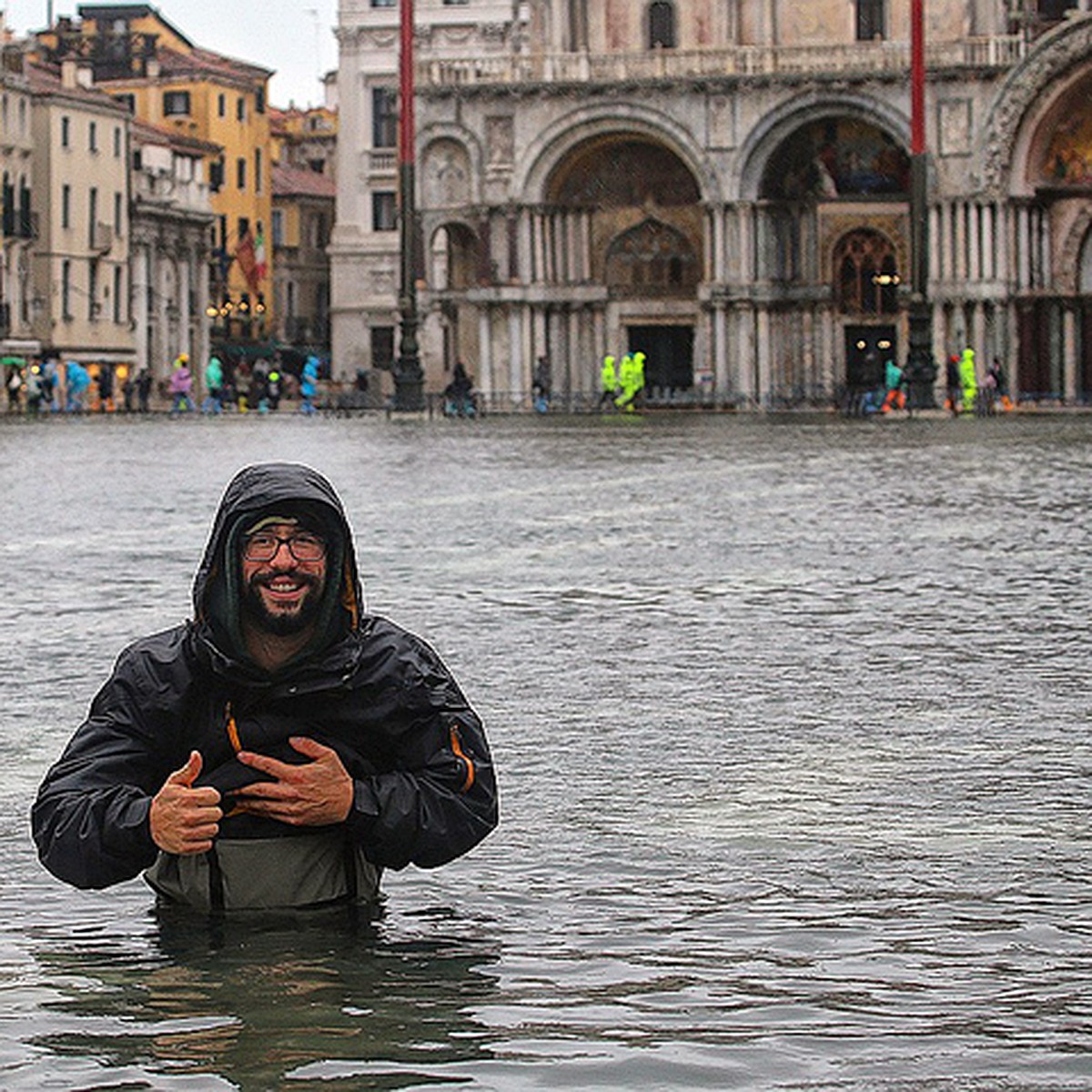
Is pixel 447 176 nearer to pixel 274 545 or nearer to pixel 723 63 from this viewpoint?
pixel 723 63

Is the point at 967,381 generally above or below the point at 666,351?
below

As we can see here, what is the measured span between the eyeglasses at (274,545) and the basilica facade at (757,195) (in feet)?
196

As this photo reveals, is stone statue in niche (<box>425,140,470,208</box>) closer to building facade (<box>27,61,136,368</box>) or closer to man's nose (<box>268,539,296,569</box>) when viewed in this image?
building facade (<box>27,61,136,368</box>)

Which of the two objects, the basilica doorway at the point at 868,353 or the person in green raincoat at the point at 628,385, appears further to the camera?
the basilica doorway at the point at 868,353

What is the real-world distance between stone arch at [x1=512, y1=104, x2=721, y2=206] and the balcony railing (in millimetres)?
787

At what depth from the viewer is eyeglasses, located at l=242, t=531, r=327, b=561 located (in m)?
6.70

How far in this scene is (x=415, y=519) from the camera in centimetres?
2248

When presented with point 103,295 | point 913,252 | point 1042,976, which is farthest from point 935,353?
point 1042,976

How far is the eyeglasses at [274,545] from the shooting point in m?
6.70

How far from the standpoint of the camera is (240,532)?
6.70m

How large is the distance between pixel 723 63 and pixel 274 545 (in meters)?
65.0

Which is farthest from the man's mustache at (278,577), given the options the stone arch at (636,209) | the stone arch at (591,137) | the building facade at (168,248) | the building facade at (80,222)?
the building facade at (168,248)

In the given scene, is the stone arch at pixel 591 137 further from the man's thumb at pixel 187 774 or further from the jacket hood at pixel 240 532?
the man's thumb at pixel 187 774

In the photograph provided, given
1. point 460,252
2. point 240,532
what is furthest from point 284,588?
point 460,252
